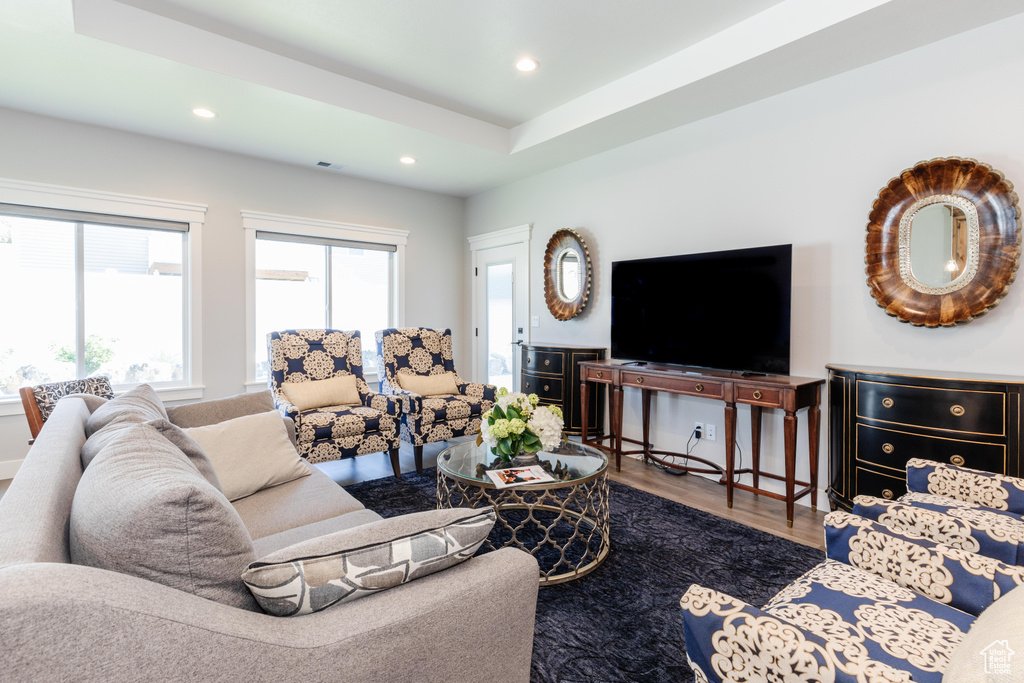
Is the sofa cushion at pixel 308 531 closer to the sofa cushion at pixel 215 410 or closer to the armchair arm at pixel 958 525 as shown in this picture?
the sofa cushion at pixel 215 410

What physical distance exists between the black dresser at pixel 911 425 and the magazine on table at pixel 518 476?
1615 millimetres

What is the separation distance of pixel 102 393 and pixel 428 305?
3.30 meters

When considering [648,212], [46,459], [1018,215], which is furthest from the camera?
[648,212]

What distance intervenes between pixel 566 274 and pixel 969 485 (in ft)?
11.0

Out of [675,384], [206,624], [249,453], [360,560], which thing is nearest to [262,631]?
[206,624]

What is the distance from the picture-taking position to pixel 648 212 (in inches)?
157

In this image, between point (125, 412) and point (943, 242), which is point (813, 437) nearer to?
point (943, 242)

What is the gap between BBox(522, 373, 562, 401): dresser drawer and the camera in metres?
4.30

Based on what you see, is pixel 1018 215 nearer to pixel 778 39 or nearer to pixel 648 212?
pixel 778 39

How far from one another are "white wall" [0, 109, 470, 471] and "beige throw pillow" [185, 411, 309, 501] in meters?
2.59

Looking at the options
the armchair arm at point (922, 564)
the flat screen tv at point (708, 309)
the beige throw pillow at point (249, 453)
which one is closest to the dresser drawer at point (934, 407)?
the flat screen tv at point (708, 309)

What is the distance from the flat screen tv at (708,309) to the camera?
9.82 ft

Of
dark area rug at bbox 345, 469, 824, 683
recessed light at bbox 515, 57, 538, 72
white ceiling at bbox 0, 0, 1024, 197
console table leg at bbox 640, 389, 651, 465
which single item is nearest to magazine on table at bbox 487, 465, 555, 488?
dark area rug at bbox 345, 469, 824, 683

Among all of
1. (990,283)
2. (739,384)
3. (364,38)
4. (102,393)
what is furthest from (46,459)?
(990,283)
